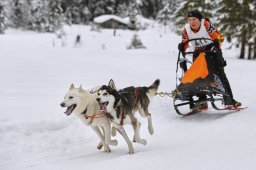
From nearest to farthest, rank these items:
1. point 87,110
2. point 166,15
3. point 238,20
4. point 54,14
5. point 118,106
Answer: point 118,106 → point 87,110 → point 238,20 → point 54,14 → point 166,15

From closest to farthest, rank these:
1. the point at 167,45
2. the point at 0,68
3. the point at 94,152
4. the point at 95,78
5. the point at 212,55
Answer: the point at 94,152 → the point at 212,55 → the point at 95,78 → the point at 0,68 → the point at 167,45

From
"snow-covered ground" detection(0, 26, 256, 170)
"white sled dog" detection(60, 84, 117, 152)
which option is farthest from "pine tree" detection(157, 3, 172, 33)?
"white sled dog" detection(60, 84, 117, 152)

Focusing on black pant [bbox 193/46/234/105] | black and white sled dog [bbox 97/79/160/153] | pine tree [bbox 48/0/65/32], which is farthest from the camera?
pine tree [bbox 48/0/65/32]

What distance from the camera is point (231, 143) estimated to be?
5055 millimetres

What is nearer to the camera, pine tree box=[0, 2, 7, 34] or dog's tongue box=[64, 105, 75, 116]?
dog's tongue box=[64, 105, 75, 116]

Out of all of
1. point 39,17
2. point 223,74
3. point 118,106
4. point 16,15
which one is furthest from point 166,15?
point 118,106

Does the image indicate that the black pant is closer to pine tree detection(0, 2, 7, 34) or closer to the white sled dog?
the white sled dog

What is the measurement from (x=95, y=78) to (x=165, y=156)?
9.05m

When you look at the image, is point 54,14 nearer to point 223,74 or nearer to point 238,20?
point 238,20

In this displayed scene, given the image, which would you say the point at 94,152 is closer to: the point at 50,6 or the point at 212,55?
the point at 212,55

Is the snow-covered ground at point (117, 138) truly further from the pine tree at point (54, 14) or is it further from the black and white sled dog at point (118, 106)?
the pine tree at point (54, 14)

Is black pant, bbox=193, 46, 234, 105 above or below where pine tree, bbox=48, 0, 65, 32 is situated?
below

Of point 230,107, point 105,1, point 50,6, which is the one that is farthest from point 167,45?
point 230,107

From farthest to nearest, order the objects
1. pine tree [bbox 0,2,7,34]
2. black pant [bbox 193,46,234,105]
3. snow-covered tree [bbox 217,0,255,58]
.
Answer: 1. pine tree [bbox 0,2,7,34]
2. snow-covered tree [bbox 217,0,255,58]
3. black pant [bbox 193,46,234,105]
